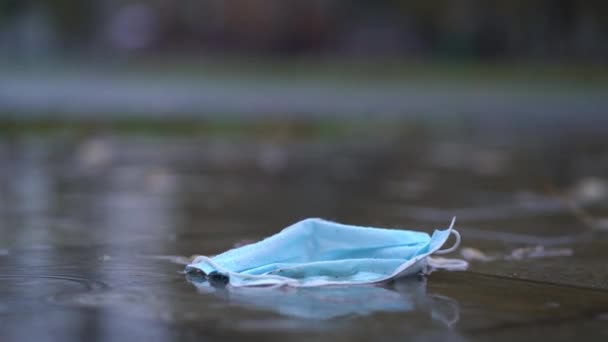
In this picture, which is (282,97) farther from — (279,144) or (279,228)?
(279,228)

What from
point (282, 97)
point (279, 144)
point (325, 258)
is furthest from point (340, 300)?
point (282, 97)

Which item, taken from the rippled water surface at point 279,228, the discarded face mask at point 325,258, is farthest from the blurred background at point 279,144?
the discarded face mask at point 325,258

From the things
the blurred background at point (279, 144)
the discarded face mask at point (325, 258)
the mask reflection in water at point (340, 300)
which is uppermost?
the blurred background at point (279, 144)

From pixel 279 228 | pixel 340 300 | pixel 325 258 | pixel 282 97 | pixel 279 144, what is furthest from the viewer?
pixel 282 97

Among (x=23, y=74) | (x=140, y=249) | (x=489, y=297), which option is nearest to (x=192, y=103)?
(x=23, y=74)

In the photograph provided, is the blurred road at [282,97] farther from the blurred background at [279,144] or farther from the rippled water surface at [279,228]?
the rippled water surface at [279,228]

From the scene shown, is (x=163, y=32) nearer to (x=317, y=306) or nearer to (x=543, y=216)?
(x=543, y=216)

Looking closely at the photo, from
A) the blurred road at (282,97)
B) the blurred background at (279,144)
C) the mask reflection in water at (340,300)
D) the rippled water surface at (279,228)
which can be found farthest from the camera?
the blurred road at (282,97)

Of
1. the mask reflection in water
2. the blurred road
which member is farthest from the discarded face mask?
the blurred road
